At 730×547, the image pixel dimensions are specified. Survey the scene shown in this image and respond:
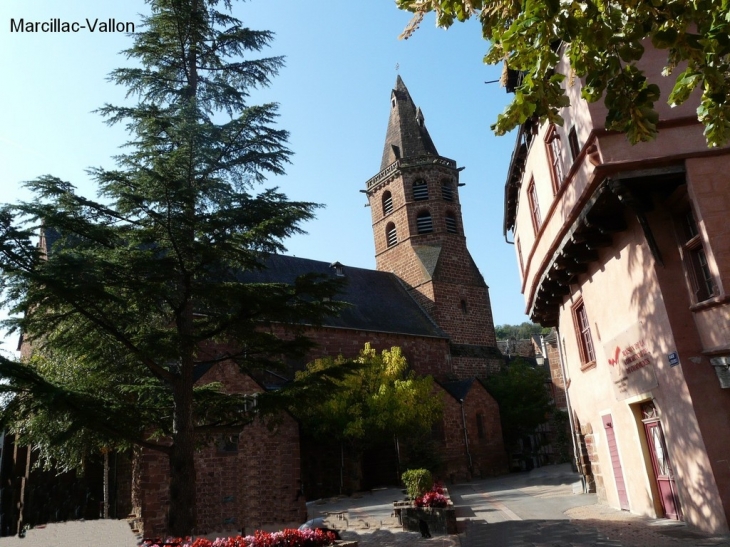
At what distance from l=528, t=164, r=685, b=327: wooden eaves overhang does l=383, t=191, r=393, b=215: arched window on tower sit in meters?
29.4

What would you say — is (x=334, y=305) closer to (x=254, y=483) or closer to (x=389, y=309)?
(x=254, y=483)

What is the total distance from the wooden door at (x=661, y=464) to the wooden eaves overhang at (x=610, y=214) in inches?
114

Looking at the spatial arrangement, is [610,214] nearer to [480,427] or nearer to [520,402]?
[480,427]

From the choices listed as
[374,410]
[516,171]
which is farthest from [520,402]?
[516,171]

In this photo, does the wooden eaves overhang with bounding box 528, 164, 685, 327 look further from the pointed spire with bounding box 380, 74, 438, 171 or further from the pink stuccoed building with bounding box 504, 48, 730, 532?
the pointed spire with bounding box 380, 74, 438, 171

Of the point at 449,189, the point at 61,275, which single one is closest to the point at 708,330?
the point at 61,275

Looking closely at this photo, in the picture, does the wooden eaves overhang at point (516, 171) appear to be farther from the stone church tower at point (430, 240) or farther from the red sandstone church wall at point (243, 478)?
the stone church tower at point (430, 240)

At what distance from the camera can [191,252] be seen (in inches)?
400

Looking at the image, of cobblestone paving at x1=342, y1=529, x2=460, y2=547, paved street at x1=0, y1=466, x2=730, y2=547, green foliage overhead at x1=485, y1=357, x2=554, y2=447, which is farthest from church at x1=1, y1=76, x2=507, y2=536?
cobblestone paving at x1=342, y1=529, x2=460, y2=547

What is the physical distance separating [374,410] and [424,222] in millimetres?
17603

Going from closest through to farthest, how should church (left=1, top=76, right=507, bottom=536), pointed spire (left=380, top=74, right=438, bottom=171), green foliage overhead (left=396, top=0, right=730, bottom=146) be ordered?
green foliage overhead (left=396, top=0, right=730, bottom=146) → church (left=1, top=76, right=507, bottom=536) → pointed spire (left=380, top=74, right=438, bottom=171)

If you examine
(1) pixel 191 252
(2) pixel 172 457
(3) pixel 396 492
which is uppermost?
(1) pixel 191 252

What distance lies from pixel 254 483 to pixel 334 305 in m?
10.6

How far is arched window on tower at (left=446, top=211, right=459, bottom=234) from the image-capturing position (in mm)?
39478
